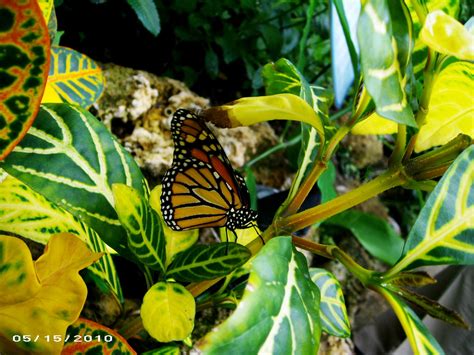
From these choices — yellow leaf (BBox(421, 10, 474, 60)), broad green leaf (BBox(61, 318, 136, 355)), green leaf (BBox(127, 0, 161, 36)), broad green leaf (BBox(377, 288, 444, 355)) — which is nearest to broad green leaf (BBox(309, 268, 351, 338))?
broad green leaf (BBox(377, 288, 444, 355))

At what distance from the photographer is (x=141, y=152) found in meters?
1.02

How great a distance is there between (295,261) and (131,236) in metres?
0.18

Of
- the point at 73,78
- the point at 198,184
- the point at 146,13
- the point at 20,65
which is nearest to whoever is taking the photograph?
the point at 20,65

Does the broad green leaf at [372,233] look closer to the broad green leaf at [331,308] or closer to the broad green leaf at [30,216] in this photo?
the broad green leaf at [331,308]

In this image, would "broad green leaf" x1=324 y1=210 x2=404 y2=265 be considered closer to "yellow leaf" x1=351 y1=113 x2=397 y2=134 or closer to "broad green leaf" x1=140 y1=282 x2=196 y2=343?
"yellow leaf" x1=351 y1=113 x2=397 y2=134

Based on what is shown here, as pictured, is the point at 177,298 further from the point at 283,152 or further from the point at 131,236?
the point at 283,152

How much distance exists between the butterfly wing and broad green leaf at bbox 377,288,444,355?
211 mm

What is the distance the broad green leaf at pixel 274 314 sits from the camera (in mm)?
344

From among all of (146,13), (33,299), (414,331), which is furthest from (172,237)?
(146,13)

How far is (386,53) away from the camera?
406 millimetres

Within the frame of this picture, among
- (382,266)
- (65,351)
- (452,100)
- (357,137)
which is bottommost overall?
(382,266)

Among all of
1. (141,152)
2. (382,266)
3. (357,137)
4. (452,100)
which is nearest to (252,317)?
(452,100)

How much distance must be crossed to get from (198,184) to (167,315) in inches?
6.5

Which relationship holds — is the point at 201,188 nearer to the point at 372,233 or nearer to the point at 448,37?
the point at 448,37
